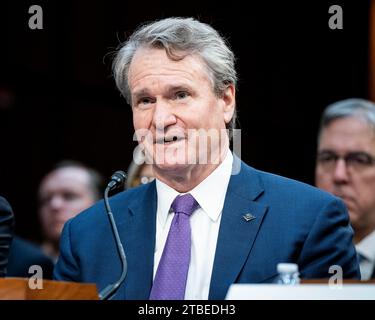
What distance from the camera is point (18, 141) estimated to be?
18.7 ft

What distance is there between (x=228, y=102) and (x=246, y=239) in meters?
0.51

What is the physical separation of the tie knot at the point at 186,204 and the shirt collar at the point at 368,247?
1.23 meters

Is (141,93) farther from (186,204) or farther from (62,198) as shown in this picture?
(62,198)

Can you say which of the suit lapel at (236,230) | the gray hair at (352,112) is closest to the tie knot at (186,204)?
the suit lapel at (236,230)

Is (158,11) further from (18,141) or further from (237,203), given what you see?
(237,203)

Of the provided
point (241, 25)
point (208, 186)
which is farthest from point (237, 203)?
point (241, 25)

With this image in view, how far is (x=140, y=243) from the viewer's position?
2797 mm

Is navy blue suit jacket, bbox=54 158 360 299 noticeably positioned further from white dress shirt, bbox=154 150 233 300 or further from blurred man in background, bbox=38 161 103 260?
blurred man in background, bbox=38 161 103 260

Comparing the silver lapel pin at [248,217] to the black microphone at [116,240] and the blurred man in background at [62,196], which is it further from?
the blurred man in background at [62,196]

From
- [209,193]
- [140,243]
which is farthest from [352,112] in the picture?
[140,243]

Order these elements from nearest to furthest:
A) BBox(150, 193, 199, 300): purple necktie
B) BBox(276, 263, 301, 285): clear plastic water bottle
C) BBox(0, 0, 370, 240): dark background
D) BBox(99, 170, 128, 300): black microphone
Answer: BBox(276, 263, 301, 285): clear plastic water bottle < BBox(99, 170, 128, 300): black microphone < BBox(150, 193, 199, 300): purple necktie < BBox(0, 0, 370, 240): dark background

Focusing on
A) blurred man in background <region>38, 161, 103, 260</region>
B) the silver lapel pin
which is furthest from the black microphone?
blurred man in background <region>38, 161, 103, 260</region>

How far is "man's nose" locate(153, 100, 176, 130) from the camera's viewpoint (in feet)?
9.11

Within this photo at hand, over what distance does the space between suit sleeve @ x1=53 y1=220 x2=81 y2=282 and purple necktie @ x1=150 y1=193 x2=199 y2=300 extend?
0.33 m
